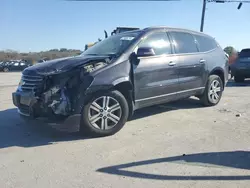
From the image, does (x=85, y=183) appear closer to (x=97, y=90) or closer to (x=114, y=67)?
(x=97, y=90)

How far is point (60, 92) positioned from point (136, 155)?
1.52 meters

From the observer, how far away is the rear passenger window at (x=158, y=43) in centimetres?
541

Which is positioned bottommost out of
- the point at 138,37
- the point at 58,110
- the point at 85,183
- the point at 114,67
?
the point at 85,183

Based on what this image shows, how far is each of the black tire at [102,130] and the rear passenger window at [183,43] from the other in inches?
72.3

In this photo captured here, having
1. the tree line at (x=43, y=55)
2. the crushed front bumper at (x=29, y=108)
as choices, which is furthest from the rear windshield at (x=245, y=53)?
the tree line at (x=43, y=55)

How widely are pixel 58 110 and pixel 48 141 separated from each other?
21.0 inches

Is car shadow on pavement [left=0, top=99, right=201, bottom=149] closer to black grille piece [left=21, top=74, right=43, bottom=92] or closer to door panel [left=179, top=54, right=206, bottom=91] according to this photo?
black grille piece [left=21, top=74, right=43, bottom=92]

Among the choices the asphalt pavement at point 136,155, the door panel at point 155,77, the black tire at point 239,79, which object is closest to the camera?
the asphalt pavement at point 136,155

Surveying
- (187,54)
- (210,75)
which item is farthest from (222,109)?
(187,54)

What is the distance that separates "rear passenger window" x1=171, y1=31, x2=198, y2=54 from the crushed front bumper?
8.93 ft

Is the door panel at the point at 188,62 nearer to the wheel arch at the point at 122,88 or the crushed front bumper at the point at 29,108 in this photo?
the wheel arch at the point at 122,88

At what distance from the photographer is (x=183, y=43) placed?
618 centimetres

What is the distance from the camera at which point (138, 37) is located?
534 cm

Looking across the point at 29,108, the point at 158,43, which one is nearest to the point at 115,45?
the point at 158,43
